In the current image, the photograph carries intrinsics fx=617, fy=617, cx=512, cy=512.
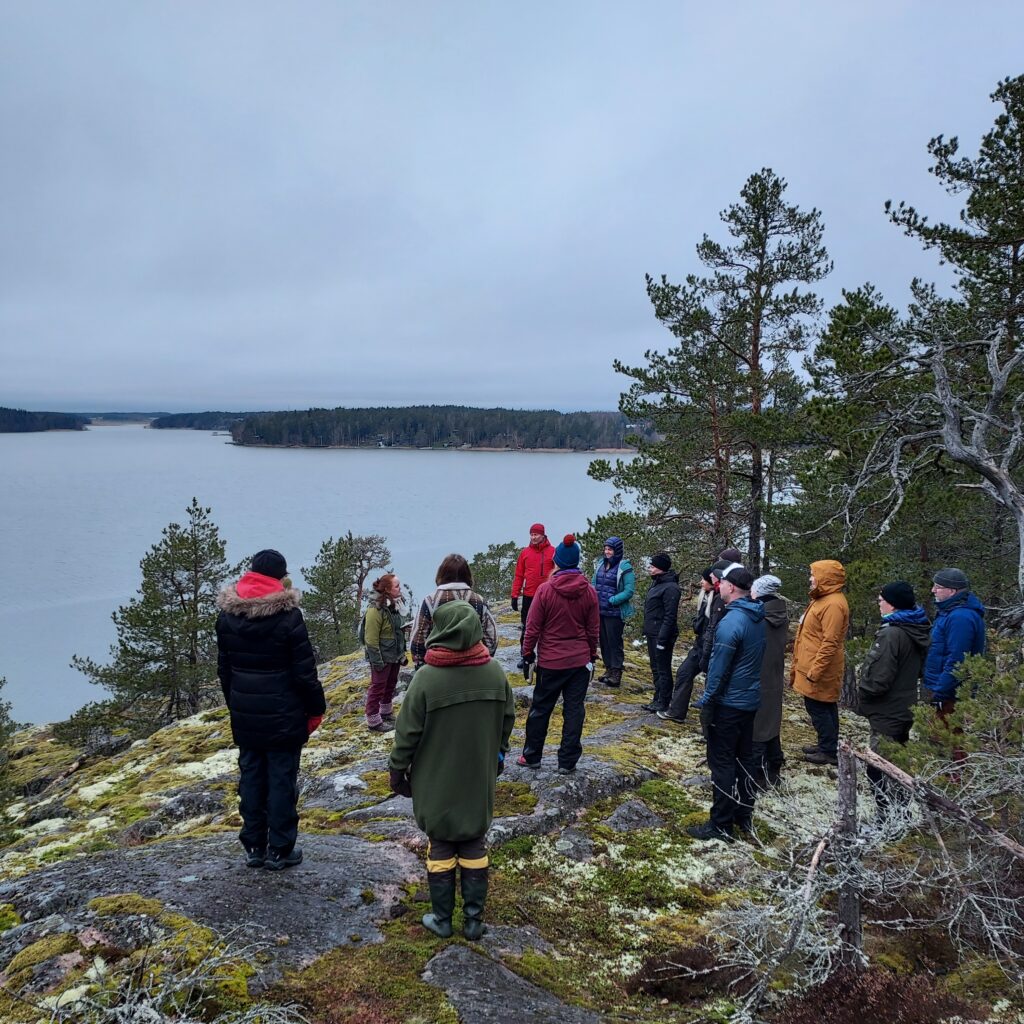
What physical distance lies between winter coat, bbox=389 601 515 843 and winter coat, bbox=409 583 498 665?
1.38 metres

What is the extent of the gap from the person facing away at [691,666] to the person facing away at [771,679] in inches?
56.9

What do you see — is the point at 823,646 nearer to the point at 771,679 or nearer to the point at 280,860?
the point at 771,679

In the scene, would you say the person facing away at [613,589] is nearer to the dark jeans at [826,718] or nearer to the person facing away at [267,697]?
the dark jeans at [826,718]

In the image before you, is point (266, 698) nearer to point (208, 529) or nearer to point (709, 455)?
point (709, 455)

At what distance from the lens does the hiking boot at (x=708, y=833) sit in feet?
16.4

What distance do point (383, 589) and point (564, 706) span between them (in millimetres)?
2535

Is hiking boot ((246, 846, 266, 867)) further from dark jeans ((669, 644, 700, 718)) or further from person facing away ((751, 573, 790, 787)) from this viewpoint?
dark jeans ((669, 644, 700, 718))

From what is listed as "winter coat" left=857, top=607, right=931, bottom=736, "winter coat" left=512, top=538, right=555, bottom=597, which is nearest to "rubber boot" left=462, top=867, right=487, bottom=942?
"winter coat" left=857, top=607, right=931, bottom=736

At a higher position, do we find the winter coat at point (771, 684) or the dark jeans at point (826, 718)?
the winter coat at point (771, 684)

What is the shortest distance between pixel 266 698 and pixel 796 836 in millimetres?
3226

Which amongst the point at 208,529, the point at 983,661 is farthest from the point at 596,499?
the point at 983,661

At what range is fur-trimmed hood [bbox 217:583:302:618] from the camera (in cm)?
395

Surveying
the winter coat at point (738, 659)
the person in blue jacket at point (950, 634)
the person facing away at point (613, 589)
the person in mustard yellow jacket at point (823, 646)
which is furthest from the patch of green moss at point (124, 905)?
the person facing away at point (613, 589)

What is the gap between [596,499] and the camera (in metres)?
91.0
